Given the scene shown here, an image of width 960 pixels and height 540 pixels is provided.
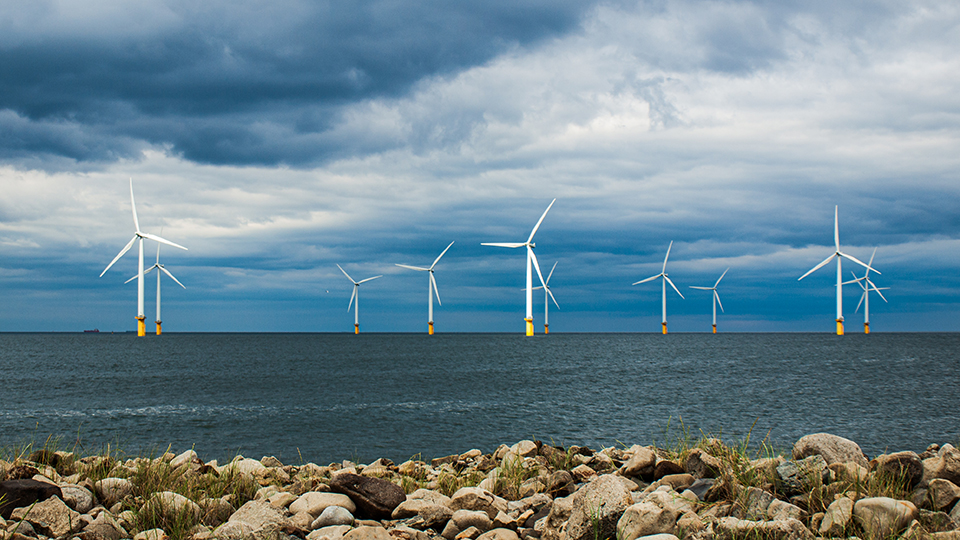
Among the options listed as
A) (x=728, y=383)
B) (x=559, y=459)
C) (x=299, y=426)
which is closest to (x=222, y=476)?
(x=559, y=459)

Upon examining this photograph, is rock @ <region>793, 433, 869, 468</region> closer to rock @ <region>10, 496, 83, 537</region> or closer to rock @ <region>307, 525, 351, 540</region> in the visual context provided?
rock @ <region>307, 525, 351, 540</region>

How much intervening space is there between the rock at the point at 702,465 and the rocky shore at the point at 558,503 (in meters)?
0.02

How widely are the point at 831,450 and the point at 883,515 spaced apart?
110 inches

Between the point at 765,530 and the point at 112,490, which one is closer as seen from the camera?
the point at 765,530

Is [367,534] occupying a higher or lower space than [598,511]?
lower

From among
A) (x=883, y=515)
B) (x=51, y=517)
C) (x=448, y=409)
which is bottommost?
(x=448, y=409)

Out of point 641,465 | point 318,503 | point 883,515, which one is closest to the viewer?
point 883,515

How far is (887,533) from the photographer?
8.40 metres

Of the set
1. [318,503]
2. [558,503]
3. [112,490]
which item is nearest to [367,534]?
[318,503]

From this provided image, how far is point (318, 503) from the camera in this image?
1209 centimetres

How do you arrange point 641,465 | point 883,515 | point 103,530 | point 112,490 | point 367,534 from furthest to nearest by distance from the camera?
point 641,465 → point 112,490 → point 103,530 → point 367,534 → point 883,515

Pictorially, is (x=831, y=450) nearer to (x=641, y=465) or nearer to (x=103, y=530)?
(x=641, y=465)

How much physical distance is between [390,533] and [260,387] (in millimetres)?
60565

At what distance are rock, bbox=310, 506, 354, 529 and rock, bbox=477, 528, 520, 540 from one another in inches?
104
